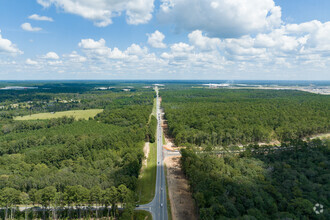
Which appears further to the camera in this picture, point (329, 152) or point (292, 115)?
point (292, 115)

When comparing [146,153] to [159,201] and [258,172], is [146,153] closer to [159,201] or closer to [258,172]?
[159,201]

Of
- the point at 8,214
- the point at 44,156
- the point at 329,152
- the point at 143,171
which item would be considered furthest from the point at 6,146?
the point at 329,152

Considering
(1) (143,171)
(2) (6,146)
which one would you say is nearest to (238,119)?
(1) (143,171)

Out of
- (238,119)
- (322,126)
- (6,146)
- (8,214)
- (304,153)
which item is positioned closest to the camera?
(8,214)

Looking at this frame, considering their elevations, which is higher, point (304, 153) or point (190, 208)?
point (304, 153)

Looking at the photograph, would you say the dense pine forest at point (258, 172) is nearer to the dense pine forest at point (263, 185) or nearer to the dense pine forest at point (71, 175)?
the dense pine forest at point (263, 185)

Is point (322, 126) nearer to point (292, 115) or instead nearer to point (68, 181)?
point (292, 115)

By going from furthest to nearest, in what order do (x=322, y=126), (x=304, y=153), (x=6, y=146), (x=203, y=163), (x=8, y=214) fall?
(x=322, y=126) < (x=6, y=146) < (x=304, y=153) < (x=203, y=163) < (x=8, y=214)

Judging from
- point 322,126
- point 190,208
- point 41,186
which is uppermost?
point 322,126

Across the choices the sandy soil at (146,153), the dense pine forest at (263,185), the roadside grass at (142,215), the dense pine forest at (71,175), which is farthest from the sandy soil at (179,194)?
the dense pine forest at (71,175)
